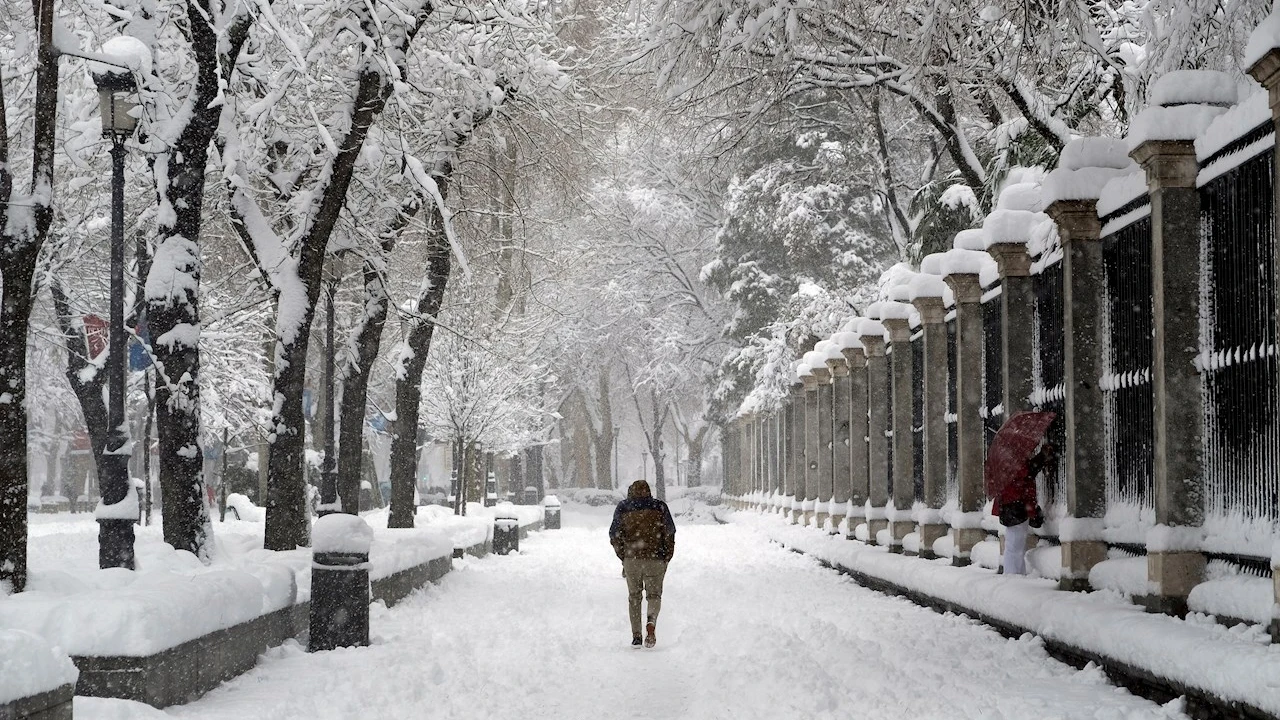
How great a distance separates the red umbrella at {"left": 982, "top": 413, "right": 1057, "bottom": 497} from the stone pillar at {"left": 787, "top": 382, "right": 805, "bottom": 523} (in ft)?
62.0

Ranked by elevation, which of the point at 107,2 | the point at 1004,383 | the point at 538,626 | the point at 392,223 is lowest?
the point at 538,626

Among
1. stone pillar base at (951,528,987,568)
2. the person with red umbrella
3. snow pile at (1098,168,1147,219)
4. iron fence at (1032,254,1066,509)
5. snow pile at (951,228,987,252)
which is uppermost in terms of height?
snow pile at (951,228,987,252)

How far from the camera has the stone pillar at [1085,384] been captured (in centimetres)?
1067

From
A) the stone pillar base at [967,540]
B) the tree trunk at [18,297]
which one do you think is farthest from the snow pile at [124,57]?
the stone pillar base at [967,540]

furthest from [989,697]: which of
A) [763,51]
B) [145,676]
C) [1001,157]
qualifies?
[1001,157]

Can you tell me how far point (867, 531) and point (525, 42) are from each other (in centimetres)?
918

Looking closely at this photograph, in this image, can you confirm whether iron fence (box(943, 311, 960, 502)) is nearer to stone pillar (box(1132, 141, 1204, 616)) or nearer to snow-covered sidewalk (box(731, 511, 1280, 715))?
snow-covered sidewalk (box(731, 511, 1280, 715))

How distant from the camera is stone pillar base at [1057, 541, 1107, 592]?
10617 millimetres

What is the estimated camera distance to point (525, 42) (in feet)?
58.5

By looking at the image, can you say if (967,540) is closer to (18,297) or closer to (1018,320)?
(1018,320)

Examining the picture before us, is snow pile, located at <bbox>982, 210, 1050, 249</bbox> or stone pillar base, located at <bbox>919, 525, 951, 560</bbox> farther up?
snow pile, located at <bbox>982, 210, 1050, 249</bbox>

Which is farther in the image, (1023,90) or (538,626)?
(1023,90)

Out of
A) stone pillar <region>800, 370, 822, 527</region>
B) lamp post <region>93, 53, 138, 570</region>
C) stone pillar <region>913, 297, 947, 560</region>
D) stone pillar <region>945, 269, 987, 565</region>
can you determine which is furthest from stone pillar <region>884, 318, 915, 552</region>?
lamp post <region>93, 53, 138, 570</region>

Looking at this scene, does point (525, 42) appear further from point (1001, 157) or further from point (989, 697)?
point (989, 697)
